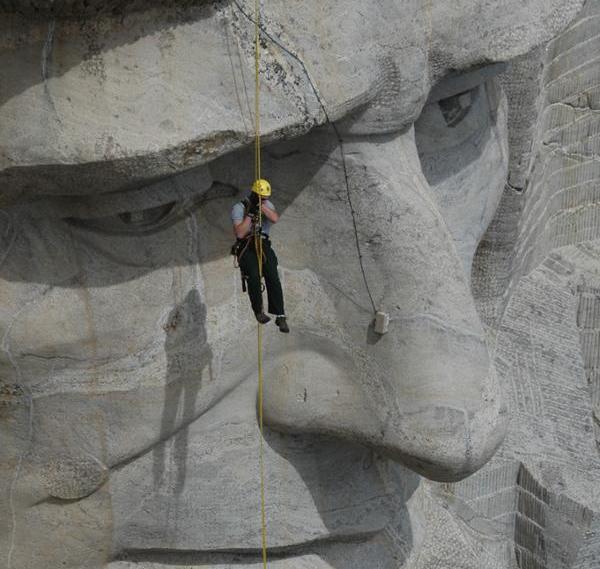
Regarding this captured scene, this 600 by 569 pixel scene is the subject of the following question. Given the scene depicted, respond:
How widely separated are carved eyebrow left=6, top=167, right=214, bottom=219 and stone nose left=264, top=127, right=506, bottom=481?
0.44 ft

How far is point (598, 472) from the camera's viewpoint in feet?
6.32

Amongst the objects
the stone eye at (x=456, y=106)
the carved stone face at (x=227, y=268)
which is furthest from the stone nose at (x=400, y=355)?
the stone eye at (x=456, y=106)

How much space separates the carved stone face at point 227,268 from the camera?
108 centimetres

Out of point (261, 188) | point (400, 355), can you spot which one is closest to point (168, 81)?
point (261, 188)

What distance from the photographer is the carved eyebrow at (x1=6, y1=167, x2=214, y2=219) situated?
120cm

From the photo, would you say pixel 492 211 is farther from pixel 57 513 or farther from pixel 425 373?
pixel 57 513

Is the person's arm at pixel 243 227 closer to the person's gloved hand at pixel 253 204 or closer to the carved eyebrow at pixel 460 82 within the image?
the person's gloved hand at pixel 253 204

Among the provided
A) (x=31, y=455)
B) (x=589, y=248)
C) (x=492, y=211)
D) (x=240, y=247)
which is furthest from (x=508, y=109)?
(x=589, y=248)

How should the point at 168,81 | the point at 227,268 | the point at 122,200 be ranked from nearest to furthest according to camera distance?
the point at 168,81, the point at 122,200, the point at 227,268

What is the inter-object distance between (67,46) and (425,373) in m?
0.46

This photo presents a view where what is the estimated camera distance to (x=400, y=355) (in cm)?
131

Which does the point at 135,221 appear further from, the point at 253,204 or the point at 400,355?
the point at 400,355

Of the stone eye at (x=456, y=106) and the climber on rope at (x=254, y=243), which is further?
the stone eye at (x=456, y=106)

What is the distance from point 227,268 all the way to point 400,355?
17 cm
